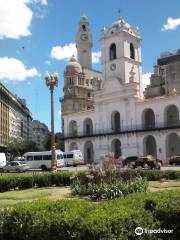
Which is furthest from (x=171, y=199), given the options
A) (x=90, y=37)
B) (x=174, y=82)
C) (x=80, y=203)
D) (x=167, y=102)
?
(x=90, y=37)

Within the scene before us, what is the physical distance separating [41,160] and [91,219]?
4137 centimetres

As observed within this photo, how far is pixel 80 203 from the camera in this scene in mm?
7484

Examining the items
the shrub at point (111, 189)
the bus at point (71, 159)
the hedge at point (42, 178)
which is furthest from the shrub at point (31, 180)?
the bus at point (71, 159)

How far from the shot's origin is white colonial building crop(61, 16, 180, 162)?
51.8 meters

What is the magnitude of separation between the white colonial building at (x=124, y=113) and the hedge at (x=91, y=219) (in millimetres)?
43355

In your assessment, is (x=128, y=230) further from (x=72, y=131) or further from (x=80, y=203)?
(x=72, y=131)

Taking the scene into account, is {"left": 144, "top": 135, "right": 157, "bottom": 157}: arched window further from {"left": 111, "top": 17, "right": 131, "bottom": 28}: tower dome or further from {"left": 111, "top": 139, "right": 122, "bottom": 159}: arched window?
{"left": 111, "top": 17, "right": 131, "bottom": 28}: tower dome

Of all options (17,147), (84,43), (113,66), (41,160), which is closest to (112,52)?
(113,66)

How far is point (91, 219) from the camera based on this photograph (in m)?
6.14

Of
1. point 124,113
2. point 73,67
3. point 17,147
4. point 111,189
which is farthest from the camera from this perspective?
point 73,67

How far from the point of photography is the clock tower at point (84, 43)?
3556 inches

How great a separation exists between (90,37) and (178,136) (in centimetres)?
4715

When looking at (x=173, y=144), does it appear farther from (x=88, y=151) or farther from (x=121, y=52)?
(x=121, y=52)

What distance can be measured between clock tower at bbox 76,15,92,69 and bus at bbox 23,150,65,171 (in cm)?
4765
